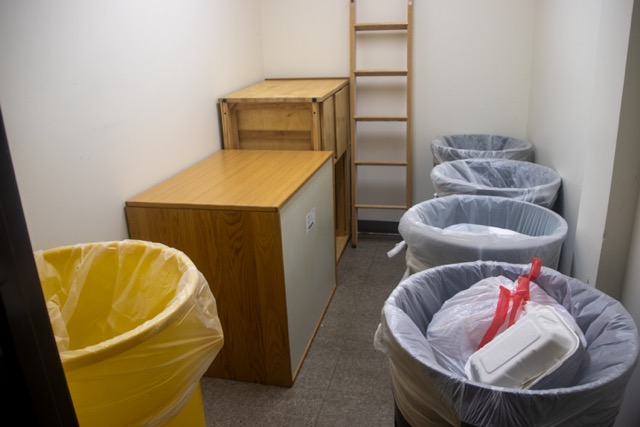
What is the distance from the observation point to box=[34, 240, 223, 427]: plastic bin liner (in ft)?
3.17

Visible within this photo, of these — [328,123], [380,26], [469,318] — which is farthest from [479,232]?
[380,26]

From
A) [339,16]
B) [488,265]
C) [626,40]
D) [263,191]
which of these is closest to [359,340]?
[263,191]

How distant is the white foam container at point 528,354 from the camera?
3.29 ft

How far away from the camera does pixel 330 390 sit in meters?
2.05

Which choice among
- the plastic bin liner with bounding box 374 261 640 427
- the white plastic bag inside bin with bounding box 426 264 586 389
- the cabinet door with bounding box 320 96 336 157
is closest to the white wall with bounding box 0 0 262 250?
the cabinet door with bounding box 320 96 336 157

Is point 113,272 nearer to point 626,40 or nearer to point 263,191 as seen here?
point 263,191

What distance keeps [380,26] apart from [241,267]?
195cm

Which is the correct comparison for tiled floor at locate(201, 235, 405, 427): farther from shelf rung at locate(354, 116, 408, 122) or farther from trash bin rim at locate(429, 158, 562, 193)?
shelf rung at locate(354, 116, 408, 122)

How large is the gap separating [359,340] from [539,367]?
144 centimetres

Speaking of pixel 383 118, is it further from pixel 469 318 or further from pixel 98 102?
pixel 469 318

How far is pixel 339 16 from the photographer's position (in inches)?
130

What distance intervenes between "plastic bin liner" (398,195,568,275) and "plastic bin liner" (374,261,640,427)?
6.5 inches

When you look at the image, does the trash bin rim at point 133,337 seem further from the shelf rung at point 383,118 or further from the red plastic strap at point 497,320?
the shelf rung at point 383,118

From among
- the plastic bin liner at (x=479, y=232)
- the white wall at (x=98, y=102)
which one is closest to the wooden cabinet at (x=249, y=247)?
the white wall at (x=98, y=102)
